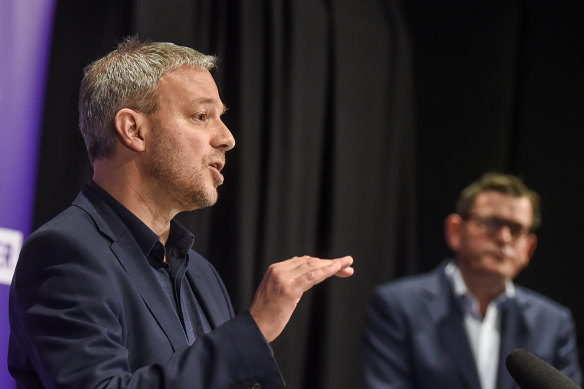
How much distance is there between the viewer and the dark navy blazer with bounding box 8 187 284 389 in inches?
46.4

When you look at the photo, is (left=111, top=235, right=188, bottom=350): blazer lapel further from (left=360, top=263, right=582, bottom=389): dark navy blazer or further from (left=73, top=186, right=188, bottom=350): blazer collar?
(left=360, top=263, right=582, bottom=389): dark navy blazer

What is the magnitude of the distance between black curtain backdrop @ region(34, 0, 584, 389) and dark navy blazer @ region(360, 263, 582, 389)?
35 cm

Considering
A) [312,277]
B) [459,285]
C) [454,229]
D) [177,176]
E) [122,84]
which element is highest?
[122,84]

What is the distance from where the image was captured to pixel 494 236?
3.42 meters

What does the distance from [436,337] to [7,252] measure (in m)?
1.83

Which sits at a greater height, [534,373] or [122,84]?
[122,84]

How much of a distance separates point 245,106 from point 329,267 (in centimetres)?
197

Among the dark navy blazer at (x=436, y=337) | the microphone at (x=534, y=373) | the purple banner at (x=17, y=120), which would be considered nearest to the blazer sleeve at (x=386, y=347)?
the dark navy blazer at (x=436, y=337)

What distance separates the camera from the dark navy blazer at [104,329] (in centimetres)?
118

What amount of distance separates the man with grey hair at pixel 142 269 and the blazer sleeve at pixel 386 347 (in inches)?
68.4

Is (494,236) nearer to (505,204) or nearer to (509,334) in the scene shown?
(505,204)

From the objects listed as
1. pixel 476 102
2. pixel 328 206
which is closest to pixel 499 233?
pixel 328 206

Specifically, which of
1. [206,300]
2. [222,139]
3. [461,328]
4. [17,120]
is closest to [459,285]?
[461,328]

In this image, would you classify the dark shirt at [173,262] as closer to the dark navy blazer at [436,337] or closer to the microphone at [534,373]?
the microphone at [534,373]
